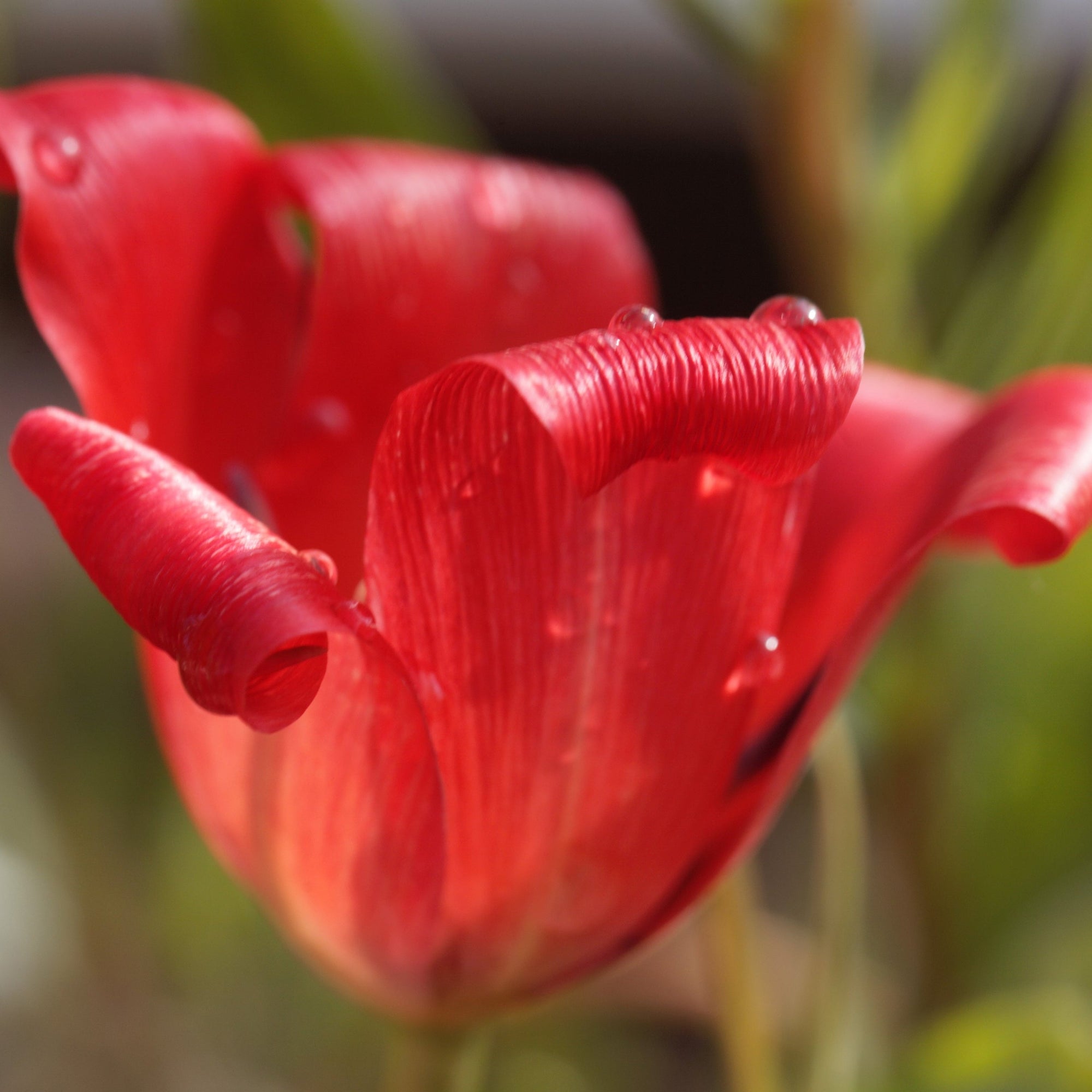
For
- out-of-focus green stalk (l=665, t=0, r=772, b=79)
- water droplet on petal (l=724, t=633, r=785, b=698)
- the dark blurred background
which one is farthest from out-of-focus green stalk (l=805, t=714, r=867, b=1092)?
out-of-focus green stalk (l=665, t=0, r=772, b=79)

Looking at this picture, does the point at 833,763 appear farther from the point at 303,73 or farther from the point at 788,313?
the point at 303,73

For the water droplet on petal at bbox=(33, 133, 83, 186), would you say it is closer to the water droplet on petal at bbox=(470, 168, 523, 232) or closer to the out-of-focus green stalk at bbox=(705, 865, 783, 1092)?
the water droplet on petal at bbox=(470, 168, 523, 232)

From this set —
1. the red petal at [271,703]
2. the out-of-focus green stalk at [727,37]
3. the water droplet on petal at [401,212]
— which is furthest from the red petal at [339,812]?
the out-of-focus green stalk at [727,37]

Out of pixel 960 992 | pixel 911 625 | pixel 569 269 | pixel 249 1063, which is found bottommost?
pixel 249 1063

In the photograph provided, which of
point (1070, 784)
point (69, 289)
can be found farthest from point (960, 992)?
point (69, 289)

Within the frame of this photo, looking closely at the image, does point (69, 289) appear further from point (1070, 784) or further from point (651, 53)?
point (651, 53)
